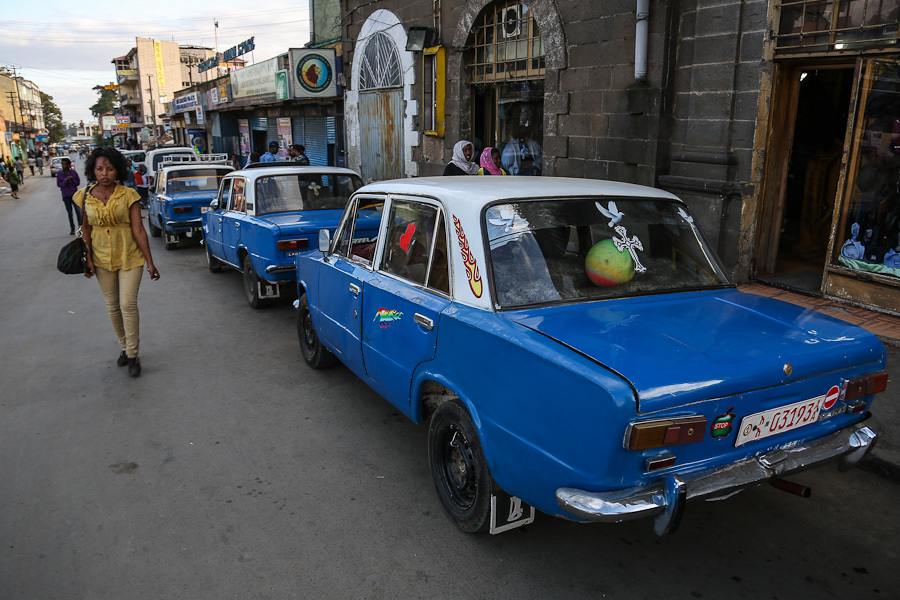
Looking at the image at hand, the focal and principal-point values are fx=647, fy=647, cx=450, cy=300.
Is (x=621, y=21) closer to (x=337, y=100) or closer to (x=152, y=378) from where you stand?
(x=152, y=378)

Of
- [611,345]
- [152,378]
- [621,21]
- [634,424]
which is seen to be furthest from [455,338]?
[621,21]

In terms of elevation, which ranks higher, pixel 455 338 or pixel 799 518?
pixel 455 338

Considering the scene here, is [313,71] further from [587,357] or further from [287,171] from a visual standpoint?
[587,357]

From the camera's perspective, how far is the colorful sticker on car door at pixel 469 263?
314 cm

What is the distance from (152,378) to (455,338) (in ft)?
11.9

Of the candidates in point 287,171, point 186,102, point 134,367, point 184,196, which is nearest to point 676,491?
point 134,367

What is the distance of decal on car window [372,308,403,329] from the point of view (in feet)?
12.2

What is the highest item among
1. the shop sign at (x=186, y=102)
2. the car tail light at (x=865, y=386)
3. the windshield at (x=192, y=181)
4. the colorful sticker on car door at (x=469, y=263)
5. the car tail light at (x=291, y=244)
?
the shop sign at (x=186, y=102)

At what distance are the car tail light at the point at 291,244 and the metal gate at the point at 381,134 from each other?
7.56 metres

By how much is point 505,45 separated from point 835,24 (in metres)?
5.67

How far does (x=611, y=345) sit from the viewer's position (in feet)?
8.50

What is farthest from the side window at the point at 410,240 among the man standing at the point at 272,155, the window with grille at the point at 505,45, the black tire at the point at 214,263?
the man standing at the point at 272,155

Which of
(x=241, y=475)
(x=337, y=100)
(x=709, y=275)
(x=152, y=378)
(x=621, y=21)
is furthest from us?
(x=337, y=100)

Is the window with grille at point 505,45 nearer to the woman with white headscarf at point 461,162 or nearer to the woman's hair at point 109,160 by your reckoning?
the woman with white headscarf at point 461,162
